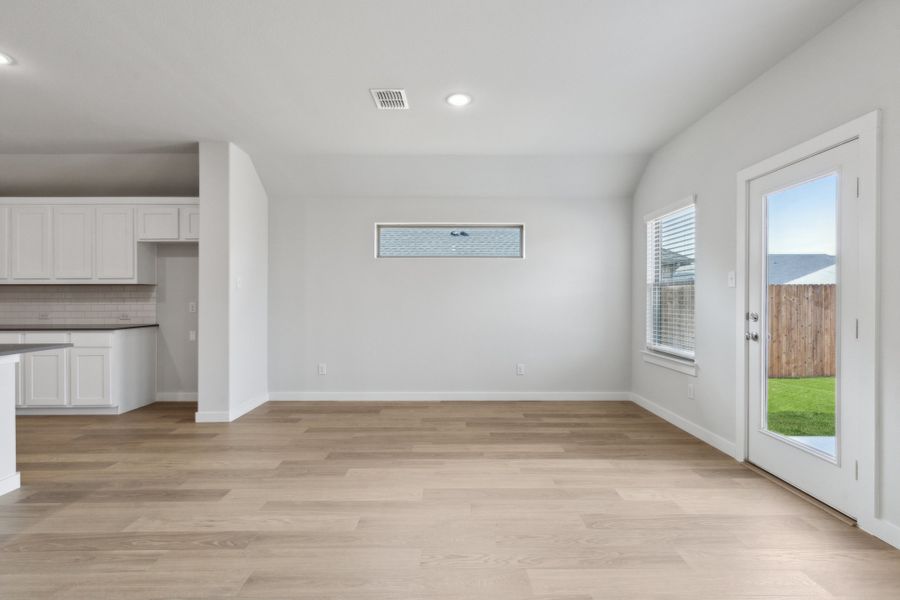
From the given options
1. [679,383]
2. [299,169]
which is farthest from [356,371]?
[679,383]

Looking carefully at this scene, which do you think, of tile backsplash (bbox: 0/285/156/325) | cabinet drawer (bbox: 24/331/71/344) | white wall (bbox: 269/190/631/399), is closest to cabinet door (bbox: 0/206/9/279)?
tile backsplash (bbox: 0/285/156/325)

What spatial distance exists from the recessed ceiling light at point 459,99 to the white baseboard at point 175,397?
4453 millimetres

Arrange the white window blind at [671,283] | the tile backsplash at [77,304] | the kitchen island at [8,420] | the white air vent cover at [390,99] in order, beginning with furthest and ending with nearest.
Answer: the tile backsplash at [77,304] < the white window blind at [671,283] < the white air vent cover at [390,99] < the kitchen island at [8,420]

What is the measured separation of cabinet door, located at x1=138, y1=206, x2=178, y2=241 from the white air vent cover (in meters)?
2.86

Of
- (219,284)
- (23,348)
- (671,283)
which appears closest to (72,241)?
(219,284)

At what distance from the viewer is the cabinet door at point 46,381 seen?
4.83 metres

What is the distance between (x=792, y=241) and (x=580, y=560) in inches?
92.4

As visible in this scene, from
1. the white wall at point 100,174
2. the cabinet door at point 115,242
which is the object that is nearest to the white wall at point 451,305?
the white wall at point 100,174

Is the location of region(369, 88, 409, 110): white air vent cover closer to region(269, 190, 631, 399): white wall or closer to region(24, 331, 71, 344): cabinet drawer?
region(269, 190, 631, 399): white wall

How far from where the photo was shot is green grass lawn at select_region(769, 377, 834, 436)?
273 centimetres

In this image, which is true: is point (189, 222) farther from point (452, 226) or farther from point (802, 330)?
point (802, 330)

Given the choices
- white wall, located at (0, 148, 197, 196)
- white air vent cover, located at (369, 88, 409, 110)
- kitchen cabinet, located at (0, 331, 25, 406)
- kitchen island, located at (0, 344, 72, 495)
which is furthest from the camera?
white wall, located at (0, 148, 197, 196)

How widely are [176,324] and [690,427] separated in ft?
18.3

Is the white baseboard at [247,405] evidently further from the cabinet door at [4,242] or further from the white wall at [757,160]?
the white wall at [757,160]
